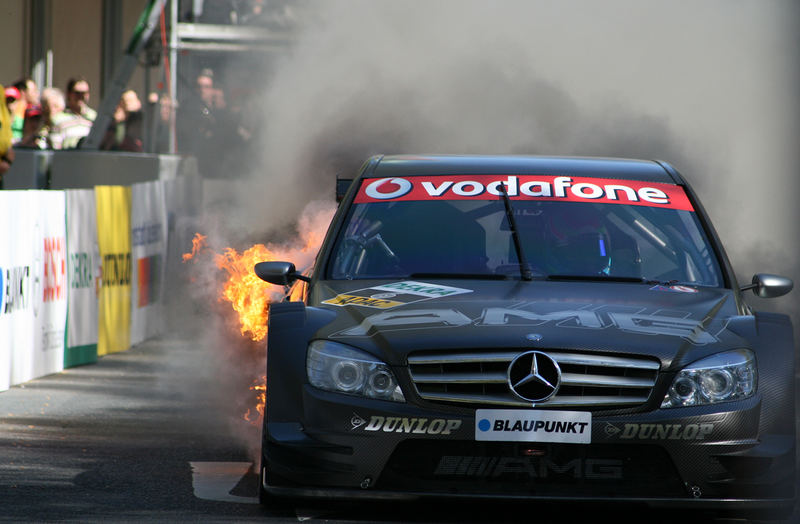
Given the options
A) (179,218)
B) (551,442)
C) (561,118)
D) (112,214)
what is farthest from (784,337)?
(561,118)

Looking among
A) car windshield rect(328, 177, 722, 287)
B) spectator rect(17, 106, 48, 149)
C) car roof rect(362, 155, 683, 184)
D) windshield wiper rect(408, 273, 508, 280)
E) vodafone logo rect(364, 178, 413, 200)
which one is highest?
car roof rect(362, 155, 683, 184)

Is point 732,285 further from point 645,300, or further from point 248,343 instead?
point 248,343

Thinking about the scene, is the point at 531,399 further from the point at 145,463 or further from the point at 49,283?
the point at 49,283

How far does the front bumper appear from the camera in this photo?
239 inches

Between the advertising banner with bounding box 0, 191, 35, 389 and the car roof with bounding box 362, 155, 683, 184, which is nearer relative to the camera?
the car roof with bounding box 362, 155, 683, 184

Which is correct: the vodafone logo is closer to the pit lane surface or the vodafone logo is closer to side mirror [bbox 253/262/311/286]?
side mirror [bbox 253/262/311/286]

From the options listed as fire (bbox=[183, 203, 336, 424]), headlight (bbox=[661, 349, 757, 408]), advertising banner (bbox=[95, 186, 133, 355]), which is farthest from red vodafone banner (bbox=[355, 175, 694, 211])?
advertising banner (bbox=[95, 186, 133, 355])

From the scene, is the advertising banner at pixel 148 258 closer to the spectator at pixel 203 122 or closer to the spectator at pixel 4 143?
the spectator at pixel 4 143

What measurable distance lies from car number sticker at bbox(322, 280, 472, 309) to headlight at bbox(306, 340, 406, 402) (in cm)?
41

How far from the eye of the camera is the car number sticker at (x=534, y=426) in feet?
19.8

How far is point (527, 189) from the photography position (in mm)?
7715

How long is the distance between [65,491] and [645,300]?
9.00 feet

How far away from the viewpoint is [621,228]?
7570 millimetres

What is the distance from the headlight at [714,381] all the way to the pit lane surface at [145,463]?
1.64 ft
